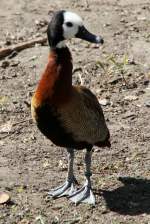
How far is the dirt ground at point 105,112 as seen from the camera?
5.67m

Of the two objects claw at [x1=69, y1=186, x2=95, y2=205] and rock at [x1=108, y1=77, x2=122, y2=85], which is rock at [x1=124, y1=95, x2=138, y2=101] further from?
claw at [x1=69, y1=186, x2=95, y2=205]

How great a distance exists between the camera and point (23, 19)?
948 cm

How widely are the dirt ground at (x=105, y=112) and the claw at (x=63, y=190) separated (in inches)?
2.2

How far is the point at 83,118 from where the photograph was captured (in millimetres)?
5547

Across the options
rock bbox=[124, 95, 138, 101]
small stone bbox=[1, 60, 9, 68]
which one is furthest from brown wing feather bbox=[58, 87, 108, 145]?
small stone bbox=[1, 60, 9, 68]

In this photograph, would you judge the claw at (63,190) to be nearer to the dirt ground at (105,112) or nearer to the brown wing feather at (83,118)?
the dirt ground at (105,112)

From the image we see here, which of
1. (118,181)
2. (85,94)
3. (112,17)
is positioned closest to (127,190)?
(118,181)

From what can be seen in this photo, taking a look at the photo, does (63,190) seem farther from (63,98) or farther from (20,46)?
(20,46)

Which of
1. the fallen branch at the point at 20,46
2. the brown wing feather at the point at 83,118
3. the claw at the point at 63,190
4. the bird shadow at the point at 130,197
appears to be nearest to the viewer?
the brown wing feather at the point at 83,118

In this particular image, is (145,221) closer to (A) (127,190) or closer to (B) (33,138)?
(A) (127,190)

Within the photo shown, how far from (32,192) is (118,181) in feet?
A: 2.56

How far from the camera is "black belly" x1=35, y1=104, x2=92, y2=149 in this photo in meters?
5.36

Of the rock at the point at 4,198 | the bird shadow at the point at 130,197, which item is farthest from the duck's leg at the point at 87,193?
the rock at the point at 4,198

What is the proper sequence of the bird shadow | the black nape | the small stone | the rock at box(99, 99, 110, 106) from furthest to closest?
the small stone, the rock at box(99, 99, 110, 106), the bird shadow, the black nape
